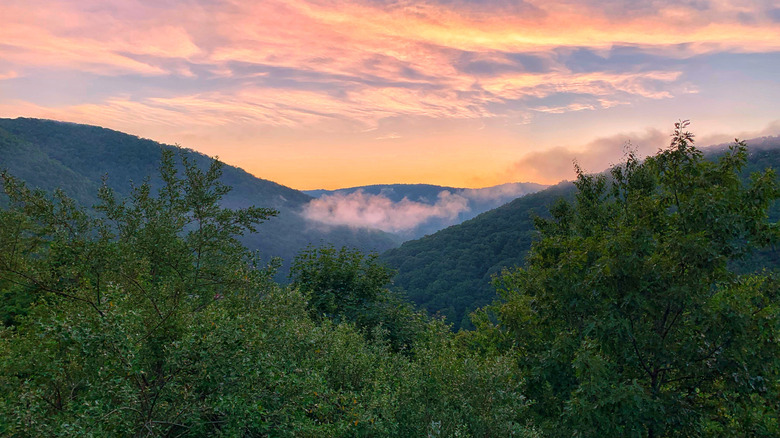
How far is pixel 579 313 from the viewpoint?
15758mm

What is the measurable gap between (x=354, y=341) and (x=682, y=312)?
456 inches

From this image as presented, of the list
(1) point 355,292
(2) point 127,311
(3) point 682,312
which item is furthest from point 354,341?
(1) point 355,292

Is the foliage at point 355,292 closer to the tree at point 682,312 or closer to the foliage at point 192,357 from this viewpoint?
the foliage at point 192,357

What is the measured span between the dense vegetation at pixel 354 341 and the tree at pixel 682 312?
0.06 meters

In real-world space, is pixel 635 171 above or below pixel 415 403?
above

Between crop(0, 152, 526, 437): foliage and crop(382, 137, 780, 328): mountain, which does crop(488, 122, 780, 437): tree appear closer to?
crop(0, 152, 526, 437): foliage

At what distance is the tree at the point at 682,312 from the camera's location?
11867mm

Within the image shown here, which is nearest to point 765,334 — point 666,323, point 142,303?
point 666,323

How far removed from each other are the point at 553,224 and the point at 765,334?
15.2 meters

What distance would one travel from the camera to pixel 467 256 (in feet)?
473

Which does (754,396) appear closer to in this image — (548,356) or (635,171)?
(548,356)

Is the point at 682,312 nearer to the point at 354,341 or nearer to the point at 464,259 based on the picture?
the point at 354,341

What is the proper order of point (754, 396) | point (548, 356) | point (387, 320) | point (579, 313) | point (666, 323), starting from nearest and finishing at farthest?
point (754, 396) < point (666, 323) < point (579, 313) < point (548, 356) < point (387, 320)

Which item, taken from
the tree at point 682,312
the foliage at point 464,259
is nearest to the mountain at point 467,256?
the foliage at point 464,259
